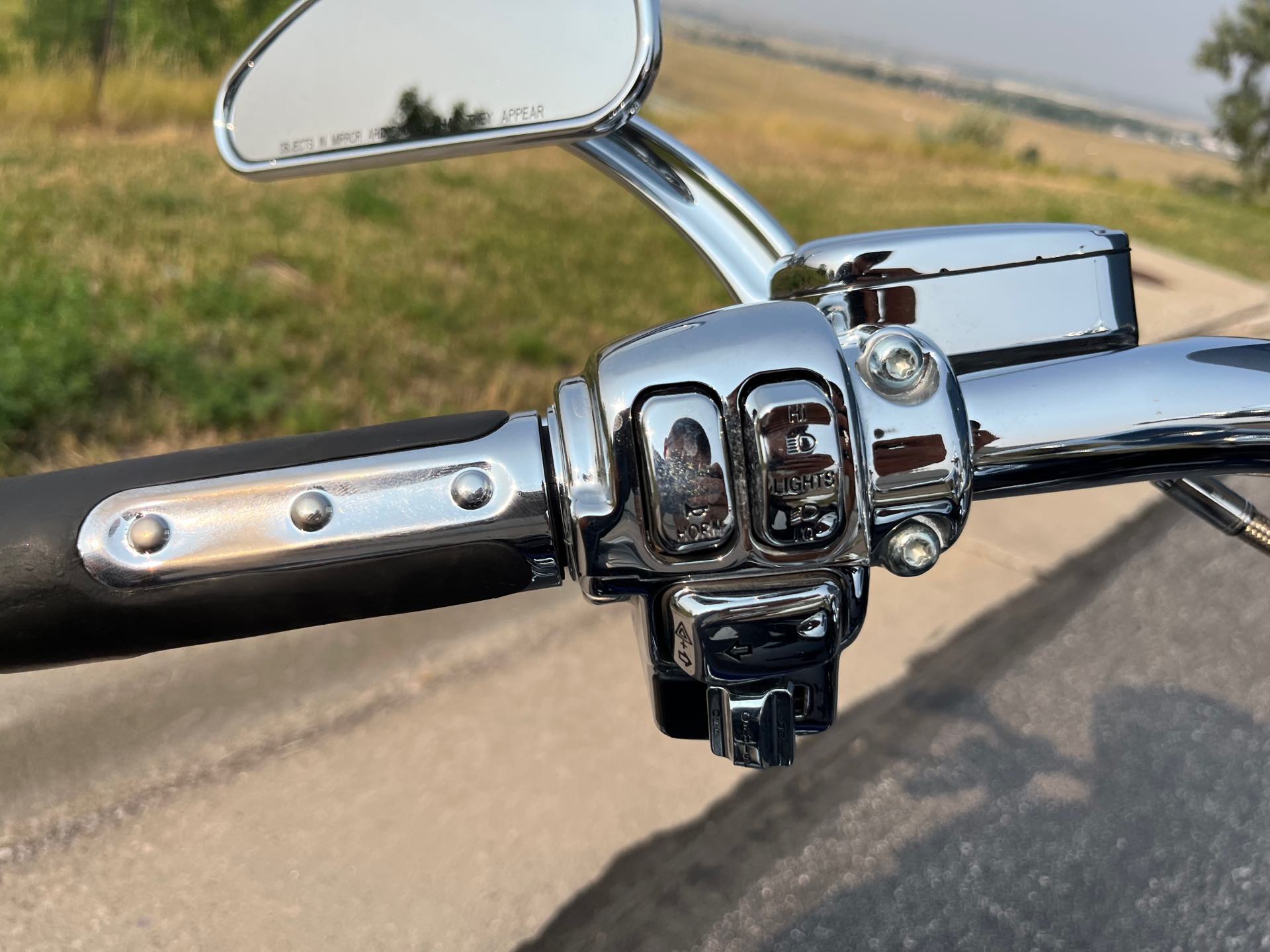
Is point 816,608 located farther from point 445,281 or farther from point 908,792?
point 445,281

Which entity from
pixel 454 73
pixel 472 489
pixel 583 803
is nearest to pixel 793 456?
pixel 472 489

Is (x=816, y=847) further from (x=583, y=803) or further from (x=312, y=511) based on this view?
(x=312, y=511)

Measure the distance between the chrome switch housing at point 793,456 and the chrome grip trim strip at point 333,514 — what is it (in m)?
0.15

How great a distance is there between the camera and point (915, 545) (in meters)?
0.60

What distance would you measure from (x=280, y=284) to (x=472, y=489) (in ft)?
10.8

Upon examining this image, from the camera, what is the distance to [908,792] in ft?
6.29

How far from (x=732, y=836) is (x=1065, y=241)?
1.42m

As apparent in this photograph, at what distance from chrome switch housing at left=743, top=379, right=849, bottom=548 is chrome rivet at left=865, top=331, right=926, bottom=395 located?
52mm

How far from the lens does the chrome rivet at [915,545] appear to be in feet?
1.98

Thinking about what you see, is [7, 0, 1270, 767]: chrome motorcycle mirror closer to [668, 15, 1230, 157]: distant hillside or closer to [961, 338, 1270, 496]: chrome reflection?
[961, 338, 1270, 496]: chrome reflection

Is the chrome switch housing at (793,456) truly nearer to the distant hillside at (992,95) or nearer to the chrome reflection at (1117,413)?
the chrome reflection at (1117,413)

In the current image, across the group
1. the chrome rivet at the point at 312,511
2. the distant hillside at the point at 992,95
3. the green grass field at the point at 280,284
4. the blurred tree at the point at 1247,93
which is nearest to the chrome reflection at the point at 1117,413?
the chrome rivet at the point at 312,511

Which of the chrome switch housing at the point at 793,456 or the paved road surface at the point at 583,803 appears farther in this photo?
the paved road surface at the point at 583,803

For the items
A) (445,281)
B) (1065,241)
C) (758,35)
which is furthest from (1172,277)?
(758,35)
